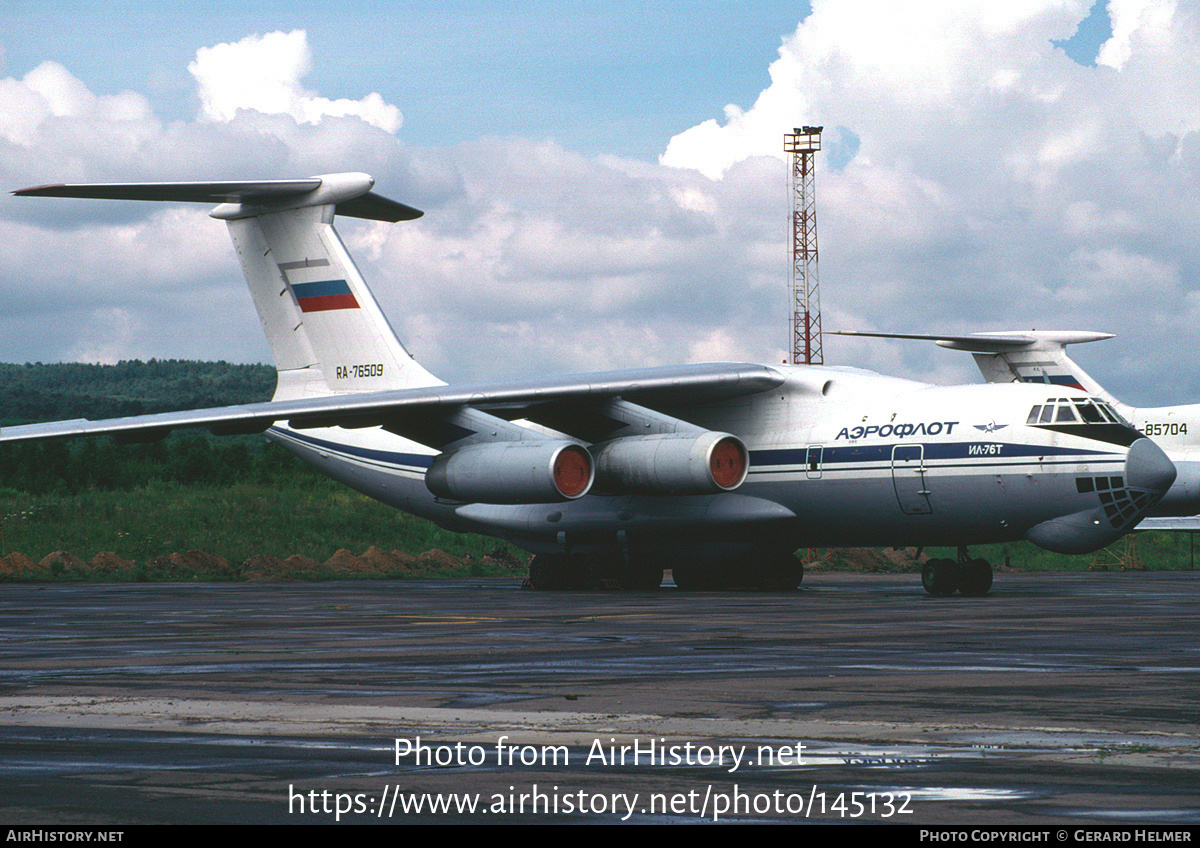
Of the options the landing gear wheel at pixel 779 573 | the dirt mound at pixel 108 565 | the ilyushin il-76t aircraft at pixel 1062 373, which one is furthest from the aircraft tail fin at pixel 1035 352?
the dirt mound at pixel 108 565

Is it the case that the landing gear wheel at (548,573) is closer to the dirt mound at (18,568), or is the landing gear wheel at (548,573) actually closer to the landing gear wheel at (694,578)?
the landing gear wheel at (694,578)

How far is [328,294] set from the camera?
29828 mm

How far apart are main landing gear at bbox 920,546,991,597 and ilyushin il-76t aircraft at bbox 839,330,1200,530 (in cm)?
1162

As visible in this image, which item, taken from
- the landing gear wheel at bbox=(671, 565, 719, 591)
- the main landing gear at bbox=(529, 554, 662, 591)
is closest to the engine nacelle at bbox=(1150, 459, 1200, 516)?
the landing gear wheel at bbox=(671, 565, 719, 591)

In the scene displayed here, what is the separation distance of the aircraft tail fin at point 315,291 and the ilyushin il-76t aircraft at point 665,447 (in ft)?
0.14

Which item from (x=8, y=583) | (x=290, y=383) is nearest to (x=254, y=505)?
(x=8, y=583)

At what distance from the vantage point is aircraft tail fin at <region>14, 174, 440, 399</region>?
29.3m

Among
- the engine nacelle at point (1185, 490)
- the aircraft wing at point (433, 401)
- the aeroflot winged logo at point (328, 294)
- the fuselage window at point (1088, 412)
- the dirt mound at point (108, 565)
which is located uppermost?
the aeroflot winged logo at point (328, 294)

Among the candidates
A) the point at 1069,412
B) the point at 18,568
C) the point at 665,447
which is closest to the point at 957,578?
the point at 1069,412

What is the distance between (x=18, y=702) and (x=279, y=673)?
217 cm

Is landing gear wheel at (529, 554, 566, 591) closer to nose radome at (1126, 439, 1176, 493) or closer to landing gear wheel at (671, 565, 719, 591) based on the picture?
landing gear wheel at (671, 565, 719, 591)

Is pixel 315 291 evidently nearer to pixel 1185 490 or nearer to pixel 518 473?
pixel 518 473

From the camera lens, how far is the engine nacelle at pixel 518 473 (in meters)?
24.0

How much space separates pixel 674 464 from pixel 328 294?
8.93m
